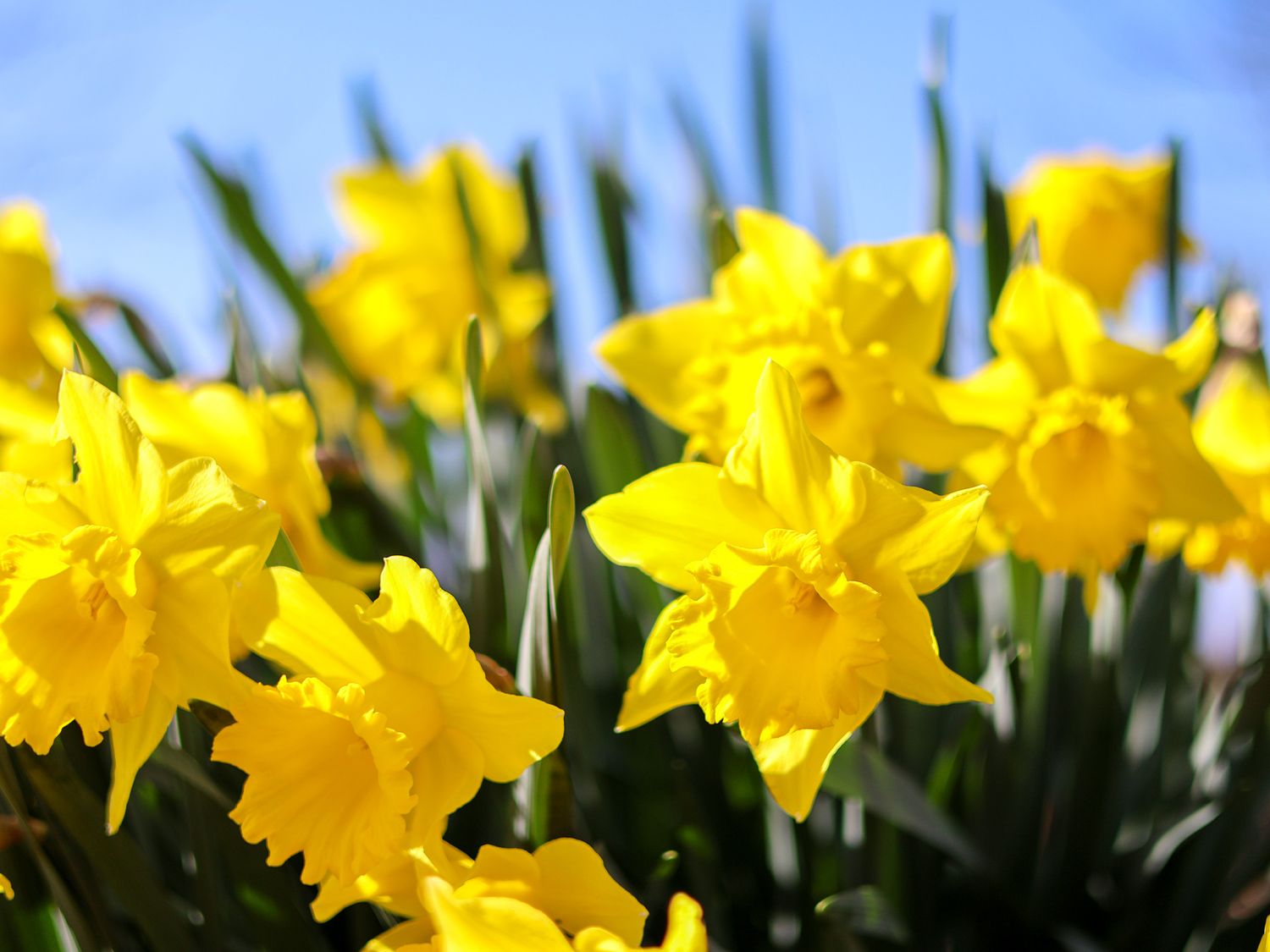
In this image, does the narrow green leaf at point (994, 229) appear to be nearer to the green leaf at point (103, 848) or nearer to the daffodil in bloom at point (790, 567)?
the daffodil in bloom at point (790, 567)

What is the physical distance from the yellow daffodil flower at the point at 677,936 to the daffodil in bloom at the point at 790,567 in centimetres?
14

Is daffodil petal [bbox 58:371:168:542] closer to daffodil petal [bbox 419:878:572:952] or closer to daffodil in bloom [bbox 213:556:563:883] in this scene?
daffodil in bloom [bbox 213:556:563:883]

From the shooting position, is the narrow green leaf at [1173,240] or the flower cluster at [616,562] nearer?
the flower cluster at [616,562]

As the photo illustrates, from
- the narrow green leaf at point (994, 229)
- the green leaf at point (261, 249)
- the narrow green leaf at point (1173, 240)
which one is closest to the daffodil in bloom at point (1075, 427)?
the narrow green leaf at point (994, 229)

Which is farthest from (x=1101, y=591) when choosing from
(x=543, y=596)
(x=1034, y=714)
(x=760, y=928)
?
(x=543, y=596)

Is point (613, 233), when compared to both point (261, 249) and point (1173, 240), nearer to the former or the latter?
point (261, 249)

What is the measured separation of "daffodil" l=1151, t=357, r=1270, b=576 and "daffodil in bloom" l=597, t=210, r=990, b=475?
0.33 m

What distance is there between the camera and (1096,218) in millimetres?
1581

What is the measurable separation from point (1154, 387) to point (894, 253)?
0.28m

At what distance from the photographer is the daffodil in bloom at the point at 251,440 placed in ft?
3.07

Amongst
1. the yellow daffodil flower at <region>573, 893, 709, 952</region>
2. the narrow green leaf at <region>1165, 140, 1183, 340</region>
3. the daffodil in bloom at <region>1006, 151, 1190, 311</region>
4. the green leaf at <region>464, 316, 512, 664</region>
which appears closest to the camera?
the yellow daffodil flower at <region>573, 893, 709, 952</region>

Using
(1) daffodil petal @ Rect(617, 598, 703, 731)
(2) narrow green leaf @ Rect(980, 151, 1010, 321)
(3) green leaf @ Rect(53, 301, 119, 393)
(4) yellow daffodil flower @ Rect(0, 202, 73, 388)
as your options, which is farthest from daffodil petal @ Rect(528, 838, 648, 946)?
(4) yellow daffodil flower @ Rect(0, 202, 73, 388)

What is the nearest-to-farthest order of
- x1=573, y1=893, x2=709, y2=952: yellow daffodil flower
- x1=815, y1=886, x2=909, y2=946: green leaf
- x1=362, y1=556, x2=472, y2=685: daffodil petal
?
x1=573, y1=893, x2=709, y2=952: yellow daffodil flower, x1=362, y1=556, x2=472, y2=685: daffodil petal, x1=815, y1=886, x2=909, y2=946: green leaf

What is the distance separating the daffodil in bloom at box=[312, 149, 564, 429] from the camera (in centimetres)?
175
